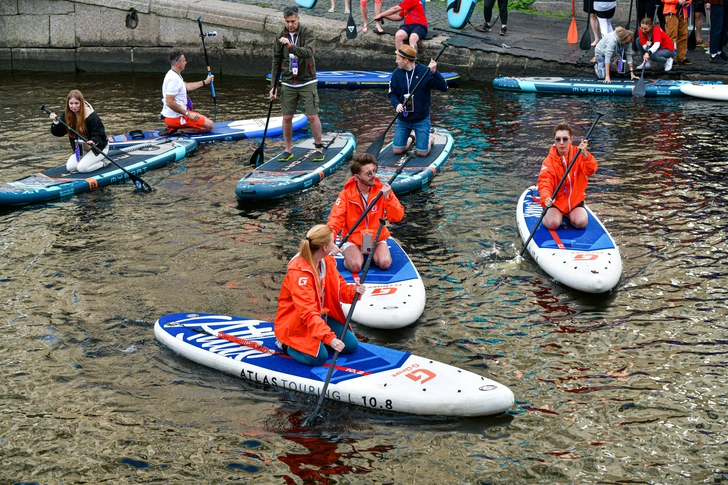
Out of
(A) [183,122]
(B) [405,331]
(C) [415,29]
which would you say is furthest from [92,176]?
(C) [415,29]

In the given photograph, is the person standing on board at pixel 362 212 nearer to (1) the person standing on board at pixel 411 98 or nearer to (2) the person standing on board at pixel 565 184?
(2) the person standing on board at pixel 565 184

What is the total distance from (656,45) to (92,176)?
39.8 feet

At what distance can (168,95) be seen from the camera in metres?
14.4

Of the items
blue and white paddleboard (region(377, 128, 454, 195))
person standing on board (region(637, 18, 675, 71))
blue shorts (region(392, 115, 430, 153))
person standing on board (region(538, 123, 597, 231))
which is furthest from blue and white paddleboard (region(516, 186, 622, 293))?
person standing on board (region(637, 18, 675, 71))

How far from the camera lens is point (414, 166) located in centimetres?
1252

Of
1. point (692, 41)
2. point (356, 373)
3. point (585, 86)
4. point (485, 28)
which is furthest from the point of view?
point (485, 28)

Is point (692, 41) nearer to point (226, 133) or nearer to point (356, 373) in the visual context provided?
point (226, 133)

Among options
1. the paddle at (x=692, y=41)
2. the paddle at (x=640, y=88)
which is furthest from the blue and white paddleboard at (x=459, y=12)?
the paddle at (x=692, y=41)

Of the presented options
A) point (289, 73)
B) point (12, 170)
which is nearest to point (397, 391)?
point (289, 73)

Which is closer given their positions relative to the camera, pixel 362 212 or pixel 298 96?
pixel 362 212

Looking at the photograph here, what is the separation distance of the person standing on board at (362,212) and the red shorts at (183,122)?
651cm

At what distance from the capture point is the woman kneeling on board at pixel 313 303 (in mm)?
6941

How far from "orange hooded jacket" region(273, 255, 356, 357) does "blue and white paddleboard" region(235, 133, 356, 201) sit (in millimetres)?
4534

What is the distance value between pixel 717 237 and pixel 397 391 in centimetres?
550
